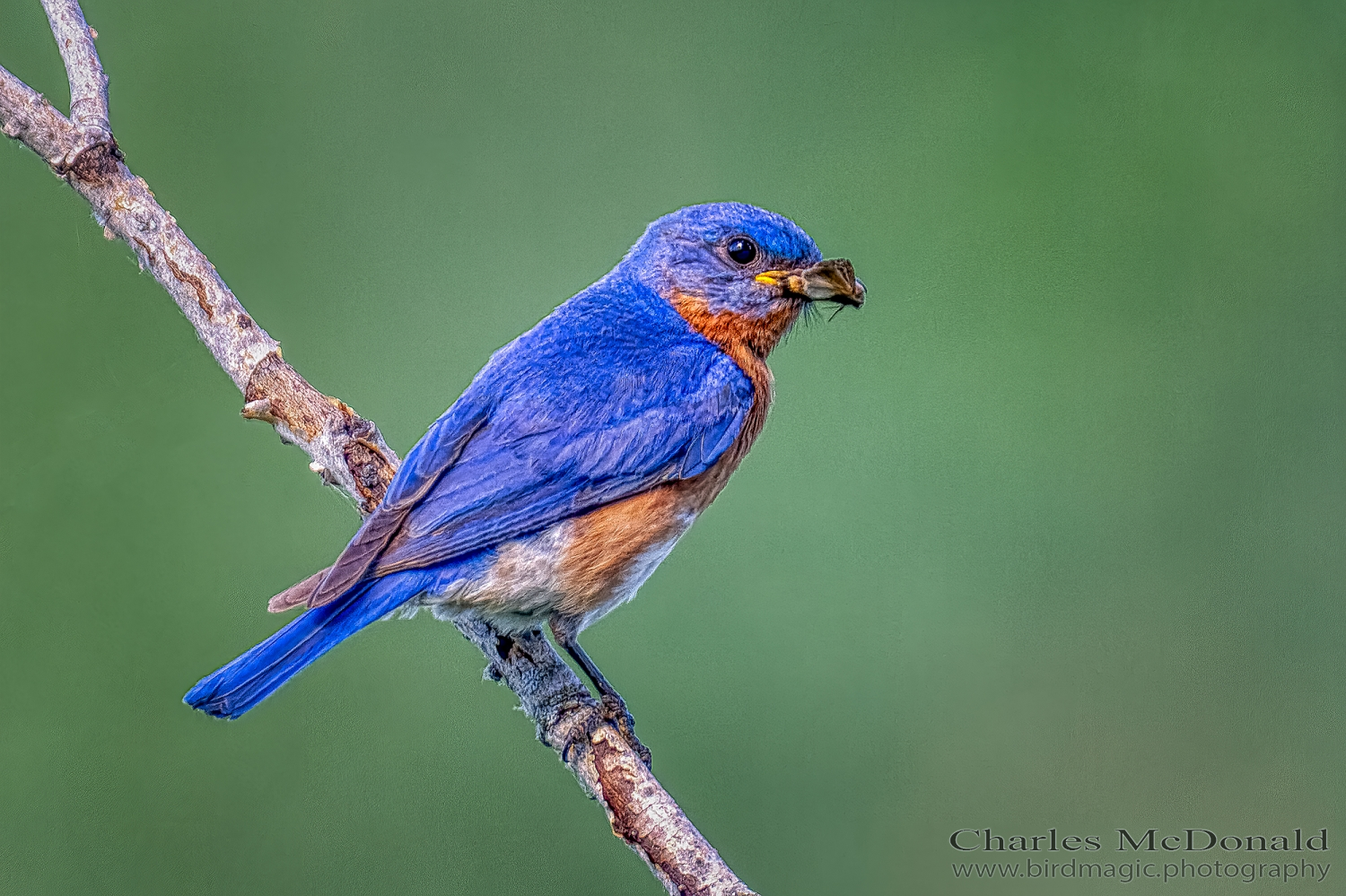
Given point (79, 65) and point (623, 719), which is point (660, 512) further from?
point (79, 65)

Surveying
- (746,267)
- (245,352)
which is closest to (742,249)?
(746,267)

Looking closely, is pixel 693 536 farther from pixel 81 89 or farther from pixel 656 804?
pixel 81 89

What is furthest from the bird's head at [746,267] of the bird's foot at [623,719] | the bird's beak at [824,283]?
the bird's foot at [623,719]

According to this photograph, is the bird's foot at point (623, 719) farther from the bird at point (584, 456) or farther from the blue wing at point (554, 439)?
the blue wing at point (554, 439)

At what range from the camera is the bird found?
9.37ft

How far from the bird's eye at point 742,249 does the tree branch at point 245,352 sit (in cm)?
103

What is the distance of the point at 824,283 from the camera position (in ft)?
11.0

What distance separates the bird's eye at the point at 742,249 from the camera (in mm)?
3404

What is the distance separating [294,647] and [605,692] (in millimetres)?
782

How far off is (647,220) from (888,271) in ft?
3.45

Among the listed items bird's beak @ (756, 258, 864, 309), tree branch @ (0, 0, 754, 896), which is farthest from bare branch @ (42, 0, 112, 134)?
bird's beak @ (756, 258, 864, 309)

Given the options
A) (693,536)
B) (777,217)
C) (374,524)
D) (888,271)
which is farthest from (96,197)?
(888,271)

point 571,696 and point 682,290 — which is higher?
point 682,290

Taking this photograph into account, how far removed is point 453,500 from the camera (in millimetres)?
2947
